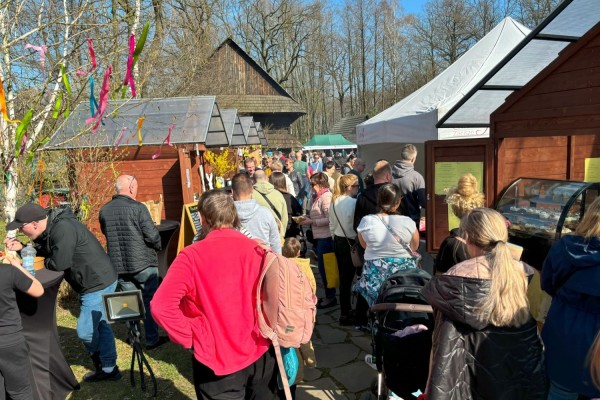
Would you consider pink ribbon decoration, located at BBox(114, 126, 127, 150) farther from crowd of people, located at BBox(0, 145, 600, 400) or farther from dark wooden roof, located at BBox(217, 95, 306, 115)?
dark wooden roof, located at BBox(217, 95, 306, 115)

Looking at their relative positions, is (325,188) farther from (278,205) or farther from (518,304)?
(518,304)

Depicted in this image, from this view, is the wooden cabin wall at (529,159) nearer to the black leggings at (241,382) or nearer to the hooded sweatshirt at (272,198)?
the hooded sweatshirt at (272,198)

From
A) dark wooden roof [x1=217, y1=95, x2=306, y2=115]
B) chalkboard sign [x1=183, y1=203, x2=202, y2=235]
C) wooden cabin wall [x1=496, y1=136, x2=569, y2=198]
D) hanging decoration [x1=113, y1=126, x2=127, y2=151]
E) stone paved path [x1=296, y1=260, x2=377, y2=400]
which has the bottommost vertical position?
stone paved path [x1=296, y1=260, x2=377, y2=400]

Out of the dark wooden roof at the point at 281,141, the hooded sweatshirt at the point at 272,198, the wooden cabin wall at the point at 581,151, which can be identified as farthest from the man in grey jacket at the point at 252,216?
the dark wooden roof at the point at 281,141

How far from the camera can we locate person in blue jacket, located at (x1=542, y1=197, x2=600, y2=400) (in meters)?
2.11

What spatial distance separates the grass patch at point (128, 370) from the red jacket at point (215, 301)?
1.82 metres

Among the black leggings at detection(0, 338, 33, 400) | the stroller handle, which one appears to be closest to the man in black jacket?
the black leggings at detection(0, 338, 33, 400)

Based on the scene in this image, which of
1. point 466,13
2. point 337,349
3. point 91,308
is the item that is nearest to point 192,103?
point 91,308

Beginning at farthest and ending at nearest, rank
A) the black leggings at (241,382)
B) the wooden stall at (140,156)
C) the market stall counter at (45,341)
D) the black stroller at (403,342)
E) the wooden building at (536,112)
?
the wooden stall at (140,156), the wooden building at (536,112), the market stall counter at (45,341), the black stroller at (403,342), the black leggings at (241,382)

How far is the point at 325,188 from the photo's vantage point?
5660mm

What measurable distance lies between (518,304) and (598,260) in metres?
0.44

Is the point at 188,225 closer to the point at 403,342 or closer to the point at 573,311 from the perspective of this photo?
the point at 403,342

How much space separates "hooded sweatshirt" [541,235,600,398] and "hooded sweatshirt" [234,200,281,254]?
96.9 inches

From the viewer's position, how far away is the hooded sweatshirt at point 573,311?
6.91 feet
